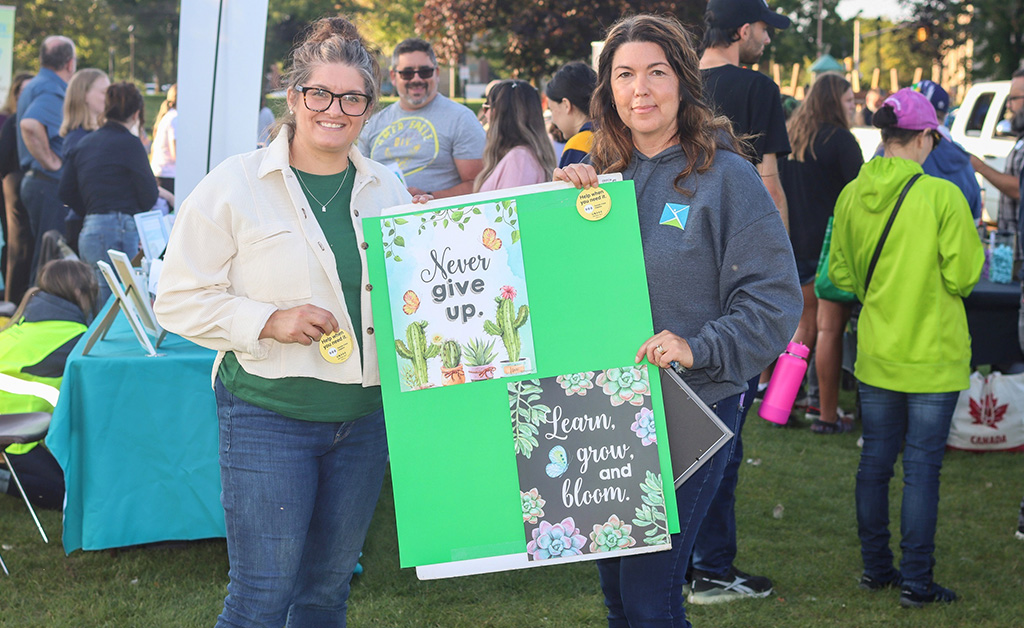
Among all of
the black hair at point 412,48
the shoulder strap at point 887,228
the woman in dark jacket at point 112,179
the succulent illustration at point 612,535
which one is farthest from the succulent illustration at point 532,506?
the woman in dark jacket at point 112,179

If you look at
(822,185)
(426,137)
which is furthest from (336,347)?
(822,185)

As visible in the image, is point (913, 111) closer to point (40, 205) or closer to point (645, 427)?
point (645, 427)

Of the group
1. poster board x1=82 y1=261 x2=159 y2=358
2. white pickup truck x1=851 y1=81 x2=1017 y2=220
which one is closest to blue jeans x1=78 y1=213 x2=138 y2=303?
poster board x1=82 y1=261 x2=159 y2=358

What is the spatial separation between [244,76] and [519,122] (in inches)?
50.4

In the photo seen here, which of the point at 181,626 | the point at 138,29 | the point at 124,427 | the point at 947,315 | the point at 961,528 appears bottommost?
the point at 181,626

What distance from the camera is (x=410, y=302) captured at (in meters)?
2.19

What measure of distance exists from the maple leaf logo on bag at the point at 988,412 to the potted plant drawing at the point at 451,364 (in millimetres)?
4416

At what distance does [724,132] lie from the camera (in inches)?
90.1

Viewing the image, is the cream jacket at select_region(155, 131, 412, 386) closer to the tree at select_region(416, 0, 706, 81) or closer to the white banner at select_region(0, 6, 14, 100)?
the white banner at select_region(0, 6, 14, 100)

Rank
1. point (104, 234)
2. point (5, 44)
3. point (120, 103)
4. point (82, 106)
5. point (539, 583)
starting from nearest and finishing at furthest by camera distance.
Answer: point (539, 583) < point (120, 103) < point (104, 234) < point (82, 106) < point (5, 44)

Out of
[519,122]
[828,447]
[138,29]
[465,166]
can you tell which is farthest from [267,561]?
[138,29]

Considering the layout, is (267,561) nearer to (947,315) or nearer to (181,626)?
(181,626)

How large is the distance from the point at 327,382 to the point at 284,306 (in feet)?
0.67

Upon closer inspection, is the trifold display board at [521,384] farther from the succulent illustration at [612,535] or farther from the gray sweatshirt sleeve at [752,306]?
the gray sweatshirt sleeve at [752,306]
